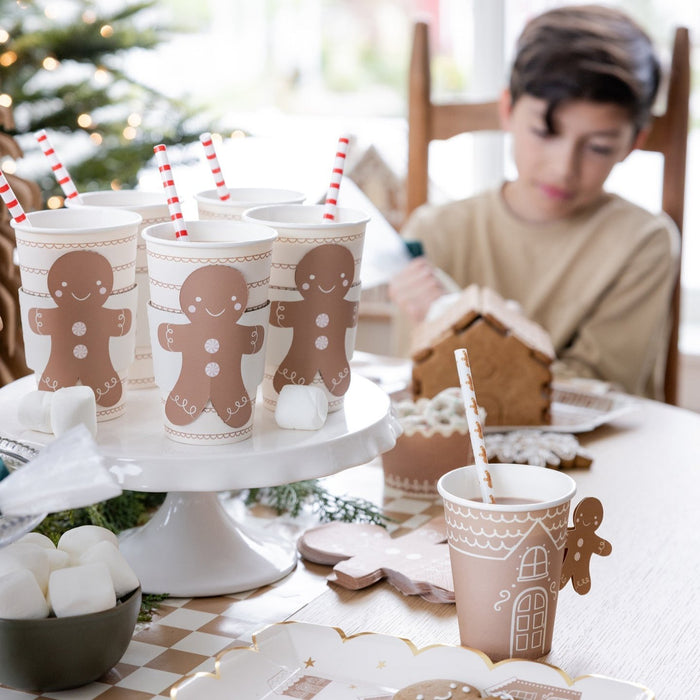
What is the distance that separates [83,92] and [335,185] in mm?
1166

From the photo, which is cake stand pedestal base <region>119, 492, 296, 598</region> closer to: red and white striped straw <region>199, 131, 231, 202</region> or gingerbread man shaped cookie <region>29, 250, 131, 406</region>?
gingerbread man shaped cookie <region>29, 250, 131, 406</region>

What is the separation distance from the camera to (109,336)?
861 millimetres

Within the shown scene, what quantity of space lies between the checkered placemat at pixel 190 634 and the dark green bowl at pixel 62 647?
0.06 ft

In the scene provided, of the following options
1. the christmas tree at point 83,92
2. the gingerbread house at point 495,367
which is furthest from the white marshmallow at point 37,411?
the christmas tree at point 83,92

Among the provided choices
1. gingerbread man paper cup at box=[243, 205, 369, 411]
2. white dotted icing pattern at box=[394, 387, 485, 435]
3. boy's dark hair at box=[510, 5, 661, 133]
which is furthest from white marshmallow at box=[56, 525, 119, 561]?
boy's dark hair at box=[510, 5, 661, 133]

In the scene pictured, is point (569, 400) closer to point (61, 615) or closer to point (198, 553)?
point (198, 553)

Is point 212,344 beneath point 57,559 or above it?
above

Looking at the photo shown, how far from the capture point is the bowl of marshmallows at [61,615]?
0.68 m

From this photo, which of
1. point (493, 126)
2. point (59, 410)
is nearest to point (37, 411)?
point (59, 410)

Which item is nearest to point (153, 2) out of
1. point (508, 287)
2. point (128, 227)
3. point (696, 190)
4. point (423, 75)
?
point (423, 75)

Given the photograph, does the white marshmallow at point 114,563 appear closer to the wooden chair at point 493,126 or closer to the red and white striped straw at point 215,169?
the red and white striped straw at point 215,169

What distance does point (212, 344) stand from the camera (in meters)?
0.79

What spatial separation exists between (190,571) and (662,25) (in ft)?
7.75

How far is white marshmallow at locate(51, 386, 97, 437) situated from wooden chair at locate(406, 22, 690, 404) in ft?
4.91
